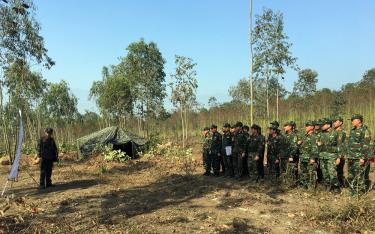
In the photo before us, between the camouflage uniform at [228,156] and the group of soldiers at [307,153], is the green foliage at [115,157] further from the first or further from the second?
the camouflage uniform at [228,156]

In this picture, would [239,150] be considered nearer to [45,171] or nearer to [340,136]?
[340,136]

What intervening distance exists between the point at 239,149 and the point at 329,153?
2.57 meters

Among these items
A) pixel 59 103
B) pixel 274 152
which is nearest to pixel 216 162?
pixel 274 152

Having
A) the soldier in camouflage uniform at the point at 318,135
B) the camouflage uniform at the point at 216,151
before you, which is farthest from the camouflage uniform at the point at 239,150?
the soldier in camouflage uniform at the point at 318,135

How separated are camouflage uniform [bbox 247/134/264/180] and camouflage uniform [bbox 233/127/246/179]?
262 mm

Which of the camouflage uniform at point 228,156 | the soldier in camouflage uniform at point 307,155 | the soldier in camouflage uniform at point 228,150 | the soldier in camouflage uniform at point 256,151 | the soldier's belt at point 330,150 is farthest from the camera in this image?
the camouflage uniform at point 228,156

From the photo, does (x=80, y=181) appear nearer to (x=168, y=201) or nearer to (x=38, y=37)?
(x=168, y=201)

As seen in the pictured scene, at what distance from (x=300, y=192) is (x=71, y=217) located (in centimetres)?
457

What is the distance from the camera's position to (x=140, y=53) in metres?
22.1

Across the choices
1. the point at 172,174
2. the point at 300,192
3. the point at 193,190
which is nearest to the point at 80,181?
the point at 172,174

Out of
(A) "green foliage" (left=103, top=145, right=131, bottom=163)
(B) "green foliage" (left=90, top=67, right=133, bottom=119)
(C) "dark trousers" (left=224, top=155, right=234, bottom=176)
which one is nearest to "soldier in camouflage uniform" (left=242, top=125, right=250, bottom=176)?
(C) "dark trousers" (left=224, top=155, right=234, bottom=176)

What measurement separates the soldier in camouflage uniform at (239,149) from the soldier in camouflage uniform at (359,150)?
3031 mm

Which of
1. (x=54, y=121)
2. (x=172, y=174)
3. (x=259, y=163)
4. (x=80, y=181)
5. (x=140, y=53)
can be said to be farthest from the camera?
(x=54, y=121)

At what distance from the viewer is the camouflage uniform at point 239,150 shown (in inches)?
402
